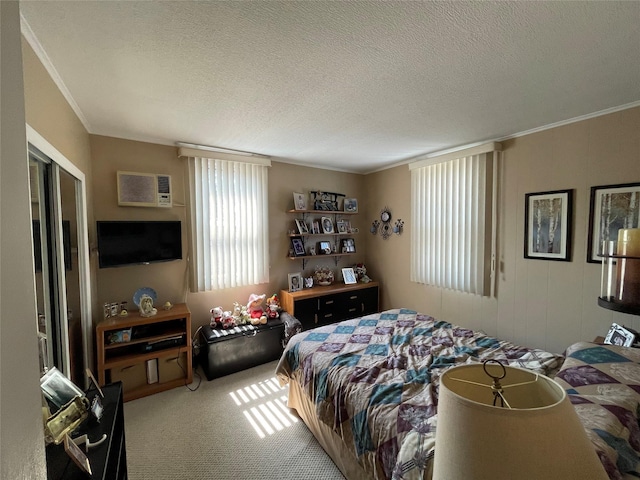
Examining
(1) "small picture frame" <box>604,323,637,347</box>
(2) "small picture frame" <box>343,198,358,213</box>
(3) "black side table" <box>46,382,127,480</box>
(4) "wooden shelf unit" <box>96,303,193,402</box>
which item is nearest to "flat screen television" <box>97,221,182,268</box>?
(4) "wooden shelf unit" <box>96,303,193,402</box>

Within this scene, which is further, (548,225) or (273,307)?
(273,307)

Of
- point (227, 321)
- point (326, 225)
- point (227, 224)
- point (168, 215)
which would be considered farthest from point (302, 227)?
point (168, 215)

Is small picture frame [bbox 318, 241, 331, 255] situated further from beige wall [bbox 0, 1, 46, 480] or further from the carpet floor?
beige wall [bbox 0, 1, 46, 480]

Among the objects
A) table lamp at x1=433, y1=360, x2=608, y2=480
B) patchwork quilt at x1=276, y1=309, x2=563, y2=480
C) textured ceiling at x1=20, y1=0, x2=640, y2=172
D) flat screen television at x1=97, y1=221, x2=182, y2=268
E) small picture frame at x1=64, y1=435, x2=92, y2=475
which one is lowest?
patchwork quilt at x1=276, y1=309, x2=563, y2=480

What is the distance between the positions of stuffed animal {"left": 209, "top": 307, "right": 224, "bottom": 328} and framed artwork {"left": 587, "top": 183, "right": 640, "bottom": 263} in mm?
3559

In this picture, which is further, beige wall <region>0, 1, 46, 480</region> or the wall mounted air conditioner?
the wall mounted air conditioner

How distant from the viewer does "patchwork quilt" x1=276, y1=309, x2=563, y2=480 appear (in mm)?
1308

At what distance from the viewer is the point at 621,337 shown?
194 cm

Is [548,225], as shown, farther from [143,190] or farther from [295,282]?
[143,190]

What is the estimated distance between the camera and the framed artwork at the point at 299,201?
383 cm

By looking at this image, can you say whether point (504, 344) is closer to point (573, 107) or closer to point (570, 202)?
point (570, 202)

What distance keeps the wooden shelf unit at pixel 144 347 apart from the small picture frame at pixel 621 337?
11.6 ft

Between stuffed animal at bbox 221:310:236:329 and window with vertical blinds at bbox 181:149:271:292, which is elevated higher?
window with vertical blinds at bbox 181:149:271:292

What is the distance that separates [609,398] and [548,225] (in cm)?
188
